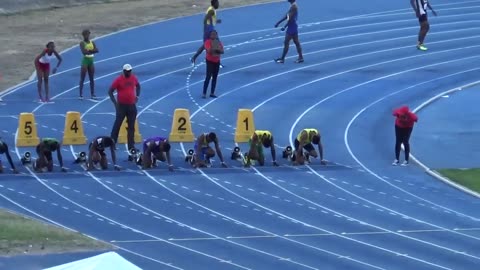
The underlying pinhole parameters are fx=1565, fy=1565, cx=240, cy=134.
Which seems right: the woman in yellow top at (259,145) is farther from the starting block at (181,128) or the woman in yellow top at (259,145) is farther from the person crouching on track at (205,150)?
the starting block at (181,128)

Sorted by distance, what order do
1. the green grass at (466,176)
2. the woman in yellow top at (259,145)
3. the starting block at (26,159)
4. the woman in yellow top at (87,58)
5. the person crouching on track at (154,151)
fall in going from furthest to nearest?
the woman in yellow top at (87,58)
the woman in yellow top at (259,145)
the green grass at (466,176)
the starting block at (26,159)
the person crouching on track at (154,151)

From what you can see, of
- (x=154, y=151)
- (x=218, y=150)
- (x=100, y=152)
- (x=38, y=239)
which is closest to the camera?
(x=38, y=239)

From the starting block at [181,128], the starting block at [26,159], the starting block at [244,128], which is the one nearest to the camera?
the starting block at [26,159]

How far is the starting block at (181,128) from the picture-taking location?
86.7 feet

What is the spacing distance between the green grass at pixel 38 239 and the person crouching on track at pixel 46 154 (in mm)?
2886

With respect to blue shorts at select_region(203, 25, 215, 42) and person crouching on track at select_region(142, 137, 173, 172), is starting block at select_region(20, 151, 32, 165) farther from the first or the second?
blue shorts at select_region(203, 25, 215, 42)

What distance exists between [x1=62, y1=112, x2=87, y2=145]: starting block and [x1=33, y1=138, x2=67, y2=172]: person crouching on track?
5.92 ft

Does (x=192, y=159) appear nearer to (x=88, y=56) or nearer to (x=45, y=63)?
(x=88, y=56)

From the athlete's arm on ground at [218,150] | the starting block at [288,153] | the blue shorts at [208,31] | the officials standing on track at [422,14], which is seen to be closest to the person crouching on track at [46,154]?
the athlete's arm on ground at [218,150]

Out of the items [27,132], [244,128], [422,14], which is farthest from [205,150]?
[422,14]

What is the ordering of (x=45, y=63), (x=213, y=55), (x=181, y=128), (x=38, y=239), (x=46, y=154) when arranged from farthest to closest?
(x=213, y=55) < (x=45, y=63) < (x=181, y=128) < (x=46, y=154) < (x=38, y=239)

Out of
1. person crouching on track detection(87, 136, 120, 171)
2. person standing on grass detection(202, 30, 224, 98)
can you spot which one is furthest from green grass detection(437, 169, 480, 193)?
person standing on grass detection(202, 30, 224, 98)

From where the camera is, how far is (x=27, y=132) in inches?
1013

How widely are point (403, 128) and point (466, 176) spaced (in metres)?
1.30
